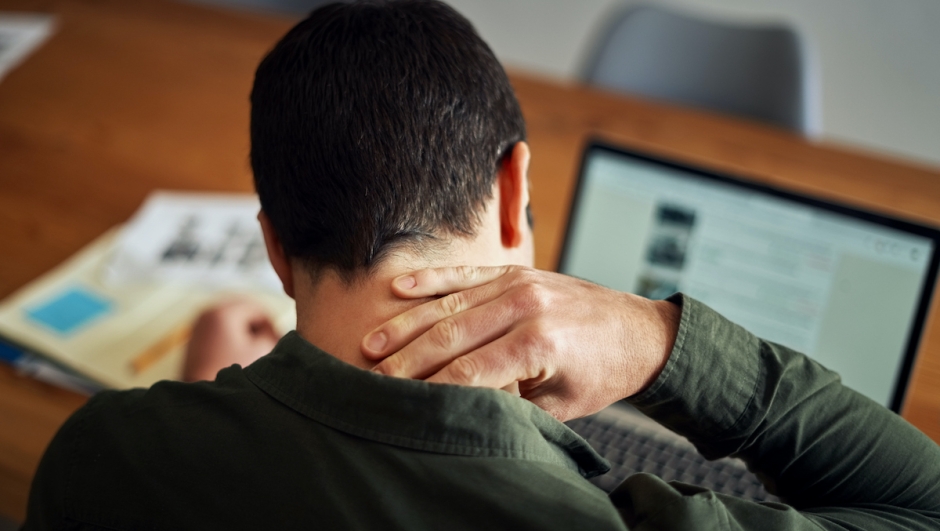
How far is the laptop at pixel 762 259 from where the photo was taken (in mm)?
991

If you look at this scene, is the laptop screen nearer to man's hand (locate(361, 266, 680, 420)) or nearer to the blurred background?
man's hand (locate(361, 266, 680, 420))

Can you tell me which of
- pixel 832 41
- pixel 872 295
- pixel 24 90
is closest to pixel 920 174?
pixel 872 295

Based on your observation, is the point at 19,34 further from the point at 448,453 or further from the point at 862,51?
the point at 862,51

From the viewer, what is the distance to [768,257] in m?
1.05

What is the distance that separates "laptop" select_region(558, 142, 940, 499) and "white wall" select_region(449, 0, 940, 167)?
5.50 ft

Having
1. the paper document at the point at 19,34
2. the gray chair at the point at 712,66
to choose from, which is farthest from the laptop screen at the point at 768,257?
the paper document at the point at 19,34

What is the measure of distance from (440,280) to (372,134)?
132mm

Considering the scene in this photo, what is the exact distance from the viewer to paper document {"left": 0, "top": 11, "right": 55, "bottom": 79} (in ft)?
5.65

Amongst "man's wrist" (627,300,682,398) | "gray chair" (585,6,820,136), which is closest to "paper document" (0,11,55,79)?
"gray chair" (585,6,820,136)

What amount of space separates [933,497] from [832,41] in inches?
95.4

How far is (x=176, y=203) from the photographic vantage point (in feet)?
4.44

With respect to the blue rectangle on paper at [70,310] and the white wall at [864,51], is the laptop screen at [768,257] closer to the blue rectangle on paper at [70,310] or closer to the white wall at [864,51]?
the blue rectangle on paper at [70,310]

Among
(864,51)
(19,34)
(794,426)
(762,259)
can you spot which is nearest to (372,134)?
(794,426)

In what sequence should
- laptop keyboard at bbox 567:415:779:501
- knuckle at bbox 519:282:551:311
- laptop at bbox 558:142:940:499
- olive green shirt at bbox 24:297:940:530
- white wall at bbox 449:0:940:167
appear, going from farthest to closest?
white wall at bbox 449:0:940:167, laptop at bbox 558:142:940:499, laptop keyboard at bbox 567:415:779:501, knuckle at bbox 519:282:551:311, olive green shirt at bbox 24:297:940:530
